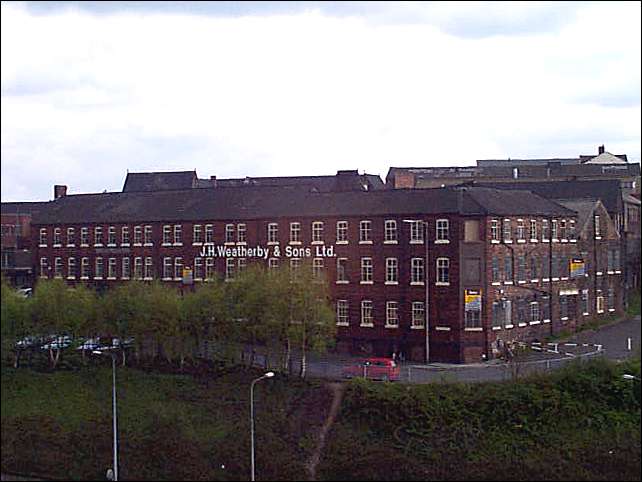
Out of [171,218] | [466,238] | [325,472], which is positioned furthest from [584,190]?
[325,472]

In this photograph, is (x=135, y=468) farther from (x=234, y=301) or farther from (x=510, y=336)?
(x=510, y=336)

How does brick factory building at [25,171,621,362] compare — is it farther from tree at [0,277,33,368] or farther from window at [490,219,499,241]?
tree at [0,277,33,368]

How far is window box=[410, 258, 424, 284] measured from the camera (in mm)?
11867

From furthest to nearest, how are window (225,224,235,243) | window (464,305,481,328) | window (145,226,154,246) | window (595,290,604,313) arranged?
window (145,226,154,246)
window (225,224,235,243)
window (464,305,481,328)
window (595,290,604,313)

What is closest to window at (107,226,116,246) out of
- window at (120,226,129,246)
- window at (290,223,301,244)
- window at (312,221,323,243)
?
window at (120,226,129,246)

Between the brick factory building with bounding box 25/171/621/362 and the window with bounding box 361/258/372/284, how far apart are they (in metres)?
0.01

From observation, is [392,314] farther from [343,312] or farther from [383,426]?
[383,426]

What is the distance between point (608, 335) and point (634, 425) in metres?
1.48

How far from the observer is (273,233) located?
1279 cm

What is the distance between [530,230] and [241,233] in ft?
13.4

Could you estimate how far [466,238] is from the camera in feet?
38.5

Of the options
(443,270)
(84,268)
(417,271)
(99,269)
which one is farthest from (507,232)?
(84,268)

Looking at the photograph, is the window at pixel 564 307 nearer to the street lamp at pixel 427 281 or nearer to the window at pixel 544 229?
the window at pixel 544 229

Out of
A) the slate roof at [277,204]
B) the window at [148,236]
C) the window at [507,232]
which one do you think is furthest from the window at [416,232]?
the window at [148,236]
